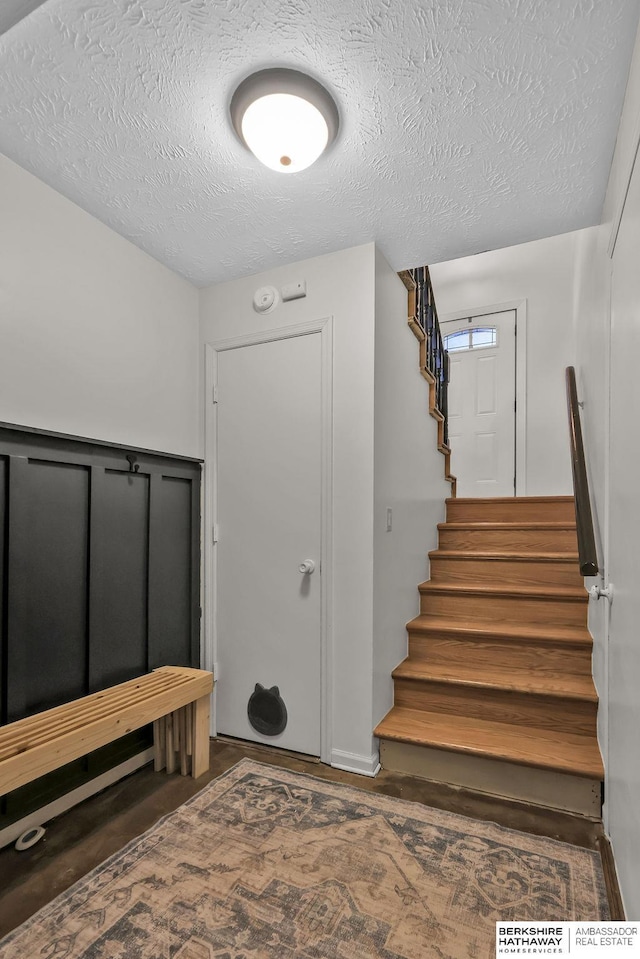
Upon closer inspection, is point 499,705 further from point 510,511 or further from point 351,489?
point 510,511

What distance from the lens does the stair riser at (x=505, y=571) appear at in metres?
2.80

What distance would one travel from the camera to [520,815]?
1934mm

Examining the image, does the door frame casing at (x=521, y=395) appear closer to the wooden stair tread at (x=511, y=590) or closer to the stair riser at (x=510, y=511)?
the stair riser at (x=510, y=511)

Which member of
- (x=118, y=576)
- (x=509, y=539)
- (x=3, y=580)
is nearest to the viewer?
(x=3, y=580)

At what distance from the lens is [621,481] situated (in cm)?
145

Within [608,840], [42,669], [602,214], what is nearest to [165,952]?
[42,669]

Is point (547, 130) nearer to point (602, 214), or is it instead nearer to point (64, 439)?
point (602, 214)

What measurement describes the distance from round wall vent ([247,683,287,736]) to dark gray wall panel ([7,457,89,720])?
82cm

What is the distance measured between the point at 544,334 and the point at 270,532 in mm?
3266

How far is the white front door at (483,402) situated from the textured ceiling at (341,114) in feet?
7.74

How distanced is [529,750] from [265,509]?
62.1 inches

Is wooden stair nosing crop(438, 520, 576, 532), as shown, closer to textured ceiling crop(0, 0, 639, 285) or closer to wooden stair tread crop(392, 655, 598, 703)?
wooden stair tread crop(392, 655, 598, 703)

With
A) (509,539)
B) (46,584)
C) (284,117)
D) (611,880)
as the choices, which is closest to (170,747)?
(46,584)

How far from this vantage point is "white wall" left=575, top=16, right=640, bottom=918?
4.09 feet
